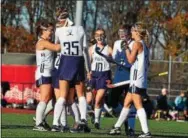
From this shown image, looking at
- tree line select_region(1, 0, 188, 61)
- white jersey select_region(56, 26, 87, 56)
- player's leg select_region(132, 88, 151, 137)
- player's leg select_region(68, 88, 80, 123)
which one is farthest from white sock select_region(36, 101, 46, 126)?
tree line select_region(1, 0, 188, 61)

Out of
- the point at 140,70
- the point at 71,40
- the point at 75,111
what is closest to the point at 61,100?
the point at 75,111

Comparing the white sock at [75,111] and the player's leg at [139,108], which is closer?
the player's leg at [139,108]

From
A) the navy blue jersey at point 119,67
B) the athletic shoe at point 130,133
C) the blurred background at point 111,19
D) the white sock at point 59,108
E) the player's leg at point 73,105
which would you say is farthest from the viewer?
the blurred background at point 111,19

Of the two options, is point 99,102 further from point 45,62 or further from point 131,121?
point 45,62

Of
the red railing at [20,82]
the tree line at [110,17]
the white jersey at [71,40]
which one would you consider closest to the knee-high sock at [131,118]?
the white jersey at [71,40]

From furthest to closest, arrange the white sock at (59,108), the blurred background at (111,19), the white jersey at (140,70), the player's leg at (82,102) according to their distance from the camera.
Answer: the blurred background at (111,19)
the player's leg at (82,102)
the white sock at (59,108)
the white jersey at (140,70)

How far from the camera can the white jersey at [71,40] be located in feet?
41.9

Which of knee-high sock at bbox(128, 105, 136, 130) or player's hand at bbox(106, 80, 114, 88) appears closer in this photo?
knee-high sock at bbox(128, 105, 136, 130)

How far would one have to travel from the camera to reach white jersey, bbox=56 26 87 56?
12.8m

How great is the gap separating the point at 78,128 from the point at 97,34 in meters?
3.75

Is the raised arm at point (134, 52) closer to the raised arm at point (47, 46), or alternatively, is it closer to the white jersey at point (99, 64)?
the raised arm at point (47, 46)

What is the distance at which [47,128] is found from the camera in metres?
13.3

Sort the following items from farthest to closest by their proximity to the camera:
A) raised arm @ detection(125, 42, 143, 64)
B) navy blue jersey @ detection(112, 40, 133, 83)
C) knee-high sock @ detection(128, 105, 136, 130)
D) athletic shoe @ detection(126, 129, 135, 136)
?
navy blue jersey @ detection(112, 40, 133, 83) < knee-high sock @ detection(128, 105, 136, 130) < athletic shoe @ detection(126, 129, 135, 136) < raised arm @ detection(125, 42, 143, 64)

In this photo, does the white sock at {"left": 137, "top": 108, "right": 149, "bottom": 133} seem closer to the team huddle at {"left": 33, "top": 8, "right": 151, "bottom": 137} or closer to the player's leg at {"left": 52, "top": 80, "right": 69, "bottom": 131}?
the team huddle at {"left": 33, "top": 8, "right": 151, "bottom": 137}
